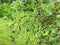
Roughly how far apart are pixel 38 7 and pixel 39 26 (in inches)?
12.4

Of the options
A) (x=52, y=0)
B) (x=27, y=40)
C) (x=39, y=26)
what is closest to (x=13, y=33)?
(x=27, y=40)

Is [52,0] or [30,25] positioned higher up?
[52,0]

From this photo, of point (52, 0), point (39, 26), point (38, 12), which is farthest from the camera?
point (39, 26)

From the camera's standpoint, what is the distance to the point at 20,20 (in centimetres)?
322

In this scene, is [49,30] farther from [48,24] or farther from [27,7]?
[27,7]

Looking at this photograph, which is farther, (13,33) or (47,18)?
(13,33)

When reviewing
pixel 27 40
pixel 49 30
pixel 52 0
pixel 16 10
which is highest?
pixel 52 0

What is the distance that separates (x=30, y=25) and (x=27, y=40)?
12.8 inches

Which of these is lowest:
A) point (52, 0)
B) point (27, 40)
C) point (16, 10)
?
point (27, 40)

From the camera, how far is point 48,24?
10.5 feet

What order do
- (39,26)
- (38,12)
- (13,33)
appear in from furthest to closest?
(13,33) < (39,26) < (38,12)

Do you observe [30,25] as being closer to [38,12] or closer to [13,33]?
[38,12]

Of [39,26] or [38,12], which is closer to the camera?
[38,12]

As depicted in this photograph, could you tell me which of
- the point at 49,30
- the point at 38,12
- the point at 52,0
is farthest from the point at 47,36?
the point at 52,0
